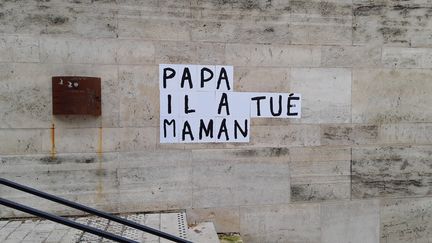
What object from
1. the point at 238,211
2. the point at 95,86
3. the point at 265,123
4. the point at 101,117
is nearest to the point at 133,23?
the point at 95,86

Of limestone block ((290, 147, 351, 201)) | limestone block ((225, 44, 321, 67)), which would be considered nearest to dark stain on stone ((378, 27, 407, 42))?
limestone block ((225, 44, 321, 67))

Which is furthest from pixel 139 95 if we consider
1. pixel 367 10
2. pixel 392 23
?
pixel 392 23

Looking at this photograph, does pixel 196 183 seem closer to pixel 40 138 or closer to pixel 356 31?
pixel 40 138

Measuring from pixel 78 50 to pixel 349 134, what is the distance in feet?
9.54

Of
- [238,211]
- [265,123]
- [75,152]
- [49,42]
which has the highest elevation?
[49,42]

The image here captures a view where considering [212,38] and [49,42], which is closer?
[49,42]

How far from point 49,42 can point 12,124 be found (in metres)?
0.84

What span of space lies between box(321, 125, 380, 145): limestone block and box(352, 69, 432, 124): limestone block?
0.09 meters

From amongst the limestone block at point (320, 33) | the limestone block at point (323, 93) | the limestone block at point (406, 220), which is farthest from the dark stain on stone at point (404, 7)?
the limestone block at point (406, 220)

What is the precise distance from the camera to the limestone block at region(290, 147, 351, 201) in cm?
411

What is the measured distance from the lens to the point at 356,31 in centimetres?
415

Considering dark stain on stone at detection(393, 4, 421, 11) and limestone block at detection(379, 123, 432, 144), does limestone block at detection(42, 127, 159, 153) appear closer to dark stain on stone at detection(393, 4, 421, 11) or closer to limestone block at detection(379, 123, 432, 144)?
limestone block at detection(379, 123, 432, 144)

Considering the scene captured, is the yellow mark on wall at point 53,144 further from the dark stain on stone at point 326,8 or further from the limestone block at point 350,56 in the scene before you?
the dark stain on stone at point 326,8

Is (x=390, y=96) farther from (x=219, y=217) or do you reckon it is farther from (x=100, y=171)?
(x=100, y=171)
